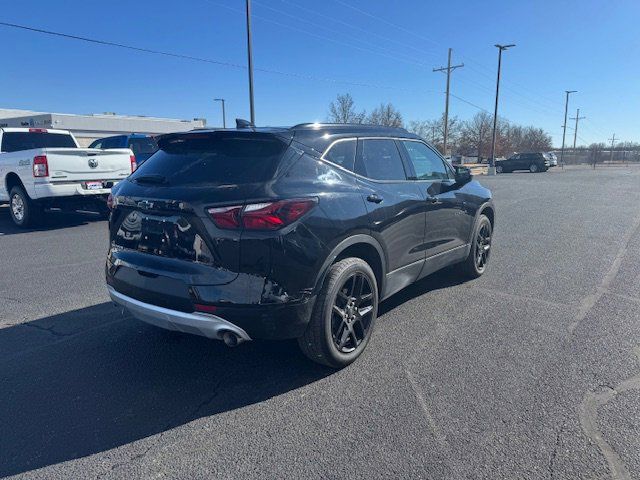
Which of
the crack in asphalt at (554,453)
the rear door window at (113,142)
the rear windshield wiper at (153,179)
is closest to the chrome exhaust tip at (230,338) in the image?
the rear windshield wiper at (153,179)

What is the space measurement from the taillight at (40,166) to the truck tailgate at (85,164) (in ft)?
0.22

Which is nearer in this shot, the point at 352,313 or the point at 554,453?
the point at 554,453

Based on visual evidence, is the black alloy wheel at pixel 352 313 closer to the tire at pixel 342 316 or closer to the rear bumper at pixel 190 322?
the tire at pixel 342 316

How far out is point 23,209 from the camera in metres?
9.35

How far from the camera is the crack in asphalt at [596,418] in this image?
2334 mm

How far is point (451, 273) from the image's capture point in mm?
5879

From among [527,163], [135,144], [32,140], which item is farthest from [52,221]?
[527,163]

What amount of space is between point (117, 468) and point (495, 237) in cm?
760

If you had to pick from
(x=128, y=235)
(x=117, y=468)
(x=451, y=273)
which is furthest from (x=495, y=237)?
(x=117, y=468)

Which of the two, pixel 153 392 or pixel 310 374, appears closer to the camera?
pixel 153 392

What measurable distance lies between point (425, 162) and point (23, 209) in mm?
8536

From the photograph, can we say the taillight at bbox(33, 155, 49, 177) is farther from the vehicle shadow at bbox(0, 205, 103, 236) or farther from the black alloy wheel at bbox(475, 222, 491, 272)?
the black alloy wheel at bbox(475, 222, 491, 272)

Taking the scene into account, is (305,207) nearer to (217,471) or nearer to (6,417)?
(217,471)

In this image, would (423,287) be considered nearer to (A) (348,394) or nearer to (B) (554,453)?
(A) (348,394)
